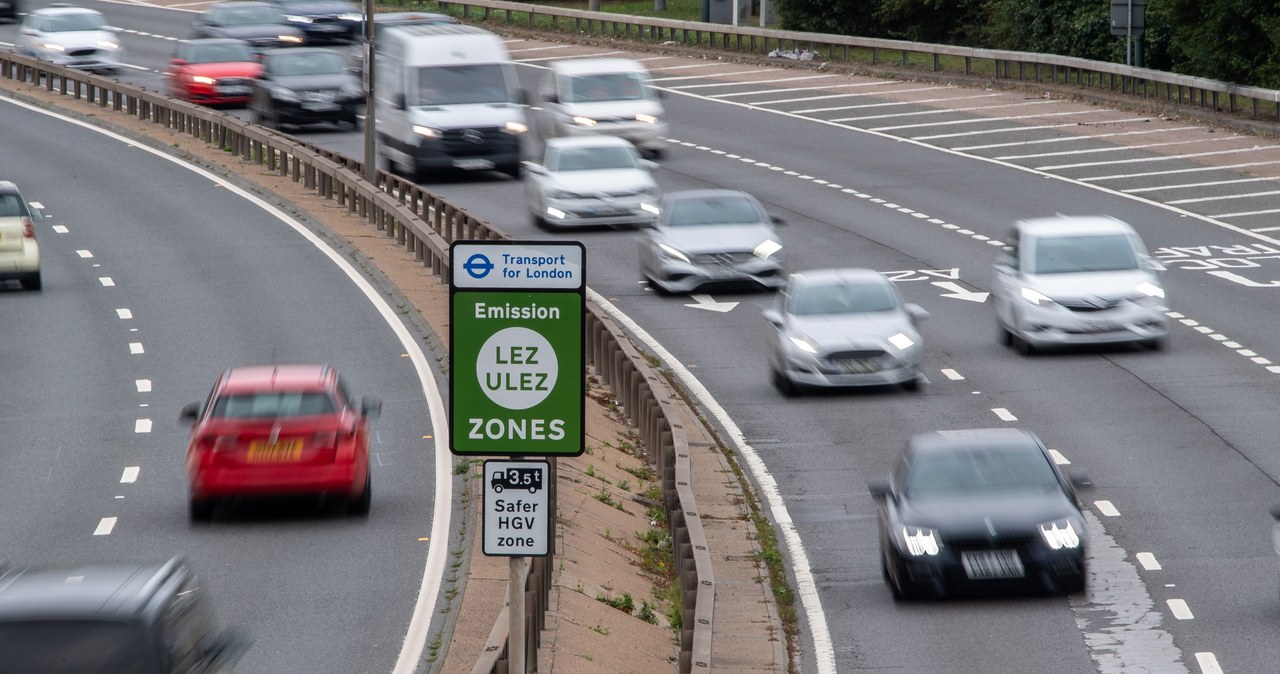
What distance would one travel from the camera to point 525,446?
30.2ft

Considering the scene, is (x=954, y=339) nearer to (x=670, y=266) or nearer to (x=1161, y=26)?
(x=670, y=266)

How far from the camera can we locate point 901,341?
26.3 m

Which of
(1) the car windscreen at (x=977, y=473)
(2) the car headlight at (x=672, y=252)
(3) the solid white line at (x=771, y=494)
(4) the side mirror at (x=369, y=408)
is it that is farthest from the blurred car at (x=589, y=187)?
(1) the car windscreen at (x=977, y=473)

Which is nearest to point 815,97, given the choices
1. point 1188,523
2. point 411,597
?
point 1188,523

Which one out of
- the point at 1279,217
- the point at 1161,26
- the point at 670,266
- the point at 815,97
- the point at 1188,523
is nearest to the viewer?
the point at 1188,523

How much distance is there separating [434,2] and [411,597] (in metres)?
62.3

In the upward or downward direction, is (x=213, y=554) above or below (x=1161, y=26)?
below

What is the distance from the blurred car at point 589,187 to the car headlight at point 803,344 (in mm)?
11701

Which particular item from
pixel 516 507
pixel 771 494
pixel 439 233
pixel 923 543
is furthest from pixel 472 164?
pixel 516 507

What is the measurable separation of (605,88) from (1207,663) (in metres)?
31.1

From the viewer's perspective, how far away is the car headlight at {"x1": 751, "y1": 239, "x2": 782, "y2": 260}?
3250cm

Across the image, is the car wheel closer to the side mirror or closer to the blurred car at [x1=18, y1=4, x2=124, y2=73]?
the side mirror

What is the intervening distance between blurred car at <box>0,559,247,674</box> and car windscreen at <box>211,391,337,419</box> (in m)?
8.71

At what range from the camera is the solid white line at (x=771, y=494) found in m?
16.8
